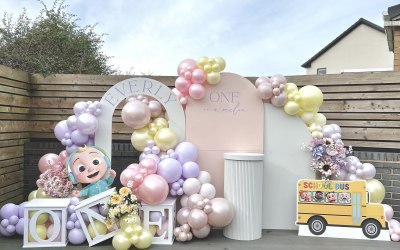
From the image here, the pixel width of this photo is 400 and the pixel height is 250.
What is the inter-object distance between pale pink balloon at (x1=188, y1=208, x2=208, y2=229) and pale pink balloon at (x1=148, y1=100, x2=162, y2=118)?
1.34m

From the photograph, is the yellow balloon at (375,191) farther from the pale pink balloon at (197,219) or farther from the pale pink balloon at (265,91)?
the pale pink balloon at (197,219)

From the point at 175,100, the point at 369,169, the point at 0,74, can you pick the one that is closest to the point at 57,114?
the point at 0,74

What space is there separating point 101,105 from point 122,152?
1.01 meters

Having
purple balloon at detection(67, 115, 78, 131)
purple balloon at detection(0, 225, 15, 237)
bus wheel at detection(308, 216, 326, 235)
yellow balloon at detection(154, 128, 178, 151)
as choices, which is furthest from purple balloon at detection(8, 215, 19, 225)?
bus wheel at detection(308, 216, 326, 235)

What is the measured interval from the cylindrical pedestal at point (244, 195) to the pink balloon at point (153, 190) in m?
0.80

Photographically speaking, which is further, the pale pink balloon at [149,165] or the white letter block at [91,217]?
the pale pink balloon at [149,165]

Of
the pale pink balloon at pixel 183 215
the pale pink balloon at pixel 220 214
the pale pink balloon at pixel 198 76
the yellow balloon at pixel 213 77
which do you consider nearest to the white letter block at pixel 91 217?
the pale pink balloon at pixel 183 215

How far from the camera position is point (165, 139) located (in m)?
4.03

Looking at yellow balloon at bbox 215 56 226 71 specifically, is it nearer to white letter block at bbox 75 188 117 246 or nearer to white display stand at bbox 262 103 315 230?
white display stand at bbox 262 103 315 230

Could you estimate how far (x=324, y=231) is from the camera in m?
3.97

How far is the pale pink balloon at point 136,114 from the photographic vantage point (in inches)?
159

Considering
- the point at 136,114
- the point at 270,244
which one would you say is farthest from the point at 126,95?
the point at 270,244

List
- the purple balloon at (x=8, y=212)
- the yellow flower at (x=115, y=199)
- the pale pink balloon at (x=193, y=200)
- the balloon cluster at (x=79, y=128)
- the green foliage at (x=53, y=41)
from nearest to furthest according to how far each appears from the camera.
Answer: the yellow flower at (x=115, y=199), the pale pink balloon at (x=193, y=200), the purple balloon at (x=8, y=212), the balloon cluster at (x=79, y=128), the green foliage at (x=53, y=41)

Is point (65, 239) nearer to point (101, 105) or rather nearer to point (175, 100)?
point (101, 105)
